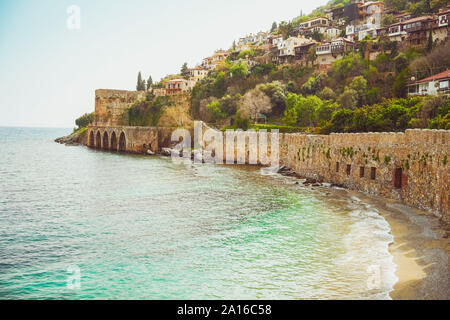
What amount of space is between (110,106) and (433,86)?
75337 millimetres

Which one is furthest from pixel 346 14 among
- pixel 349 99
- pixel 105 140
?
pixel 105 140

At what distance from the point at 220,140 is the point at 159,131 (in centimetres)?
2335

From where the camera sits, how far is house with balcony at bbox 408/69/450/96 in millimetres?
40456

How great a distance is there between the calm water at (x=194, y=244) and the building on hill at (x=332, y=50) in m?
52.3

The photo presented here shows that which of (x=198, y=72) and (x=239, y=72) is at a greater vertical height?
(x=198, y=72)

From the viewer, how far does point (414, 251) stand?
47.5 feet

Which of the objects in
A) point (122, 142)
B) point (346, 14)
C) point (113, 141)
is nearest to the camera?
point (122, 142)

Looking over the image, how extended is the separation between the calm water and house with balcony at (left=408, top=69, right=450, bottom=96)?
21.9m

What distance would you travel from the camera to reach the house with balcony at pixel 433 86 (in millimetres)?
40456

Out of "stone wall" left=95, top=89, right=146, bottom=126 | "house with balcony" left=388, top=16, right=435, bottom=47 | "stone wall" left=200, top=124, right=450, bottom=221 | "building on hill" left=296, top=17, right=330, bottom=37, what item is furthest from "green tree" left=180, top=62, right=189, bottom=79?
"stone wall" left=200, top=124, right=450, bottom=221

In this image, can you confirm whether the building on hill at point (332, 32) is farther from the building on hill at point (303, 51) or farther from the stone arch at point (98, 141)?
the stone arch at point (98, 141)

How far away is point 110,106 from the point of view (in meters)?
97.8

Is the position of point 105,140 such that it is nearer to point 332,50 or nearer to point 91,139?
point 91,139
